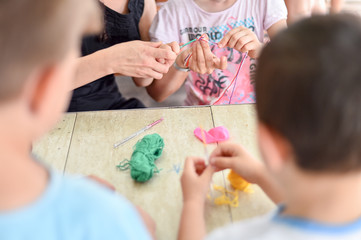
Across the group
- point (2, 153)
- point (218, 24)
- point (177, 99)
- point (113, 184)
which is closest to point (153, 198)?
point (113, 184)

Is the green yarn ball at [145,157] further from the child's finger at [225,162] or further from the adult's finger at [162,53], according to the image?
the adult's finger at [162,53]

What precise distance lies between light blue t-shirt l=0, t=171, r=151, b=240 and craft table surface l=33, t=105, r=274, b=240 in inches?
10.2

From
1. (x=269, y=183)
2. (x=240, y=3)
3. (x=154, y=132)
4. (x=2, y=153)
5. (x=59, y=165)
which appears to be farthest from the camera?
(x=240, y=3)

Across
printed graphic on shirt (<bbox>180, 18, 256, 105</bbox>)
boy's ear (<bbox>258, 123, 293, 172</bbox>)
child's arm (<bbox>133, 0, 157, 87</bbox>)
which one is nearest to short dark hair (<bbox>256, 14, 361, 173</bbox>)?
boy's ear (<bbox>258, 123, 293, 172</bbox>)

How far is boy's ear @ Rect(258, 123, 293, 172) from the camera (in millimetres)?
507

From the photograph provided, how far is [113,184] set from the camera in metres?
0.88

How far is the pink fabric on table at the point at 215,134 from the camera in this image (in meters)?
1.00

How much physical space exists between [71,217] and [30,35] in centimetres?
24

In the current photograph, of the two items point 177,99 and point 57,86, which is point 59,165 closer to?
point 57,86

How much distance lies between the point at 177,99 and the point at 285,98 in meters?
1.36

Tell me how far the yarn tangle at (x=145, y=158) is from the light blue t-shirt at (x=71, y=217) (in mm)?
319

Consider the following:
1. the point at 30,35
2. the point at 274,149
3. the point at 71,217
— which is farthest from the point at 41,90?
the point at 274,149

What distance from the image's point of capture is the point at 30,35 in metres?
0.40

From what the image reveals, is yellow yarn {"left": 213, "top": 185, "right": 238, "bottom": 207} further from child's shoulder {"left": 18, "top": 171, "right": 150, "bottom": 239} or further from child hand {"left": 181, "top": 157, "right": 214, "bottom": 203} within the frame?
child's shoulder {"left": 18, "top": 171, "right": 150, "bottom": 239}
